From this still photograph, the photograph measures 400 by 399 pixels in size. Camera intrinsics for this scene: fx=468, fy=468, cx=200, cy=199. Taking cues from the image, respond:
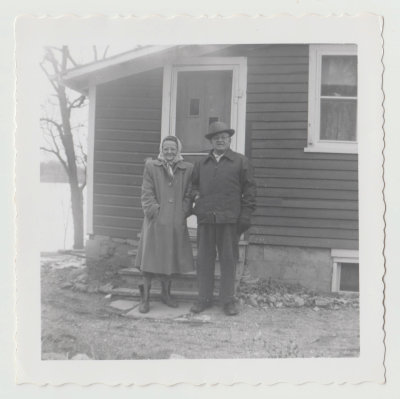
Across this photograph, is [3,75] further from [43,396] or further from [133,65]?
[43,396]

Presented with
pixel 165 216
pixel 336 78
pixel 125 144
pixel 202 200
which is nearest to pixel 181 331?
pixel 165 216

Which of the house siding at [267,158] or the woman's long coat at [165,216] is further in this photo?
the house siding at [267,158]

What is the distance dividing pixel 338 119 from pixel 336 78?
0.41 metres

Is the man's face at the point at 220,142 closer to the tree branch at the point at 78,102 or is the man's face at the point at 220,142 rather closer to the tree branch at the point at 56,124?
the tree branch at the point at 56,124

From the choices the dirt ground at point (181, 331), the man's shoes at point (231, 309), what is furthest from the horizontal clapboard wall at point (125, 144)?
the man's shoes at point (231, 309)

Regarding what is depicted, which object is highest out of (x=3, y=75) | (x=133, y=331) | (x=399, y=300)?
(x=3, y=75)

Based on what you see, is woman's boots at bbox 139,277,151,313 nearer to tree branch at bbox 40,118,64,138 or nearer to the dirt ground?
the dirt ground

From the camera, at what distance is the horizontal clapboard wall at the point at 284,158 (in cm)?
473

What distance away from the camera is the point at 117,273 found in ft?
15.5

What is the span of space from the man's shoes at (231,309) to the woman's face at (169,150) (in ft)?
4.50

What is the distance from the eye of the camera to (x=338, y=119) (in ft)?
15.3

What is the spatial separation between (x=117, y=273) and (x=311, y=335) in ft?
6.70

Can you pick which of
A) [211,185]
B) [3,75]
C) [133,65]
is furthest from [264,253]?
[3,75]

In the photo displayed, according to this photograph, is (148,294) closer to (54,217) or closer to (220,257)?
(220,257)
